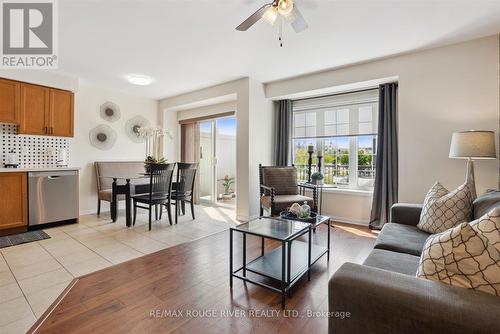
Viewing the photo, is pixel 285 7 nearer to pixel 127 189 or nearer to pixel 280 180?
pixel 280 180

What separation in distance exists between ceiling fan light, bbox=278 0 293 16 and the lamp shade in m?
2.17

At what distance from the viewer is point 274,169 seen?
13.4 ft

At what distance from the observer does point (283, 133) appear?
468 cm

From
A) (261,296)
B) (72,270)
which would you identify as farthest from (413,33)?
(72,270)

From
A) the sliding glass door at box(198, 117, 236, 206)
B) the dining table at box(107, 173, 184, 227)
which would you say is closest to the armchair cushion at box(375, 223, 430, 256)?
the dining table at box(107, 173, 184, 227)

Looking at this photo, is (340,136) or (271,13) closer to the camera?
(271,13)

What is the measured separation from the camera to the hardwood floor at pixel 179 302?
1.59 metres

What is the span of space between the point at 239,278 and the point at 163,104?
15.8ft

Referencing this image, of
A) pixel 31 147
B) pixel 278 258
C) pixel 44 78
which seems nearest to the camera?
pixel 278 258

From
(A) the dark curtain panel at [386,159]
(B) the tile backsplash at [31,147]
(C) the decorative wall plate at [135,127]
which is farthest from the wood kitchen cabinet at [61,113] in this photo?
(A) the dark curtain panel at [386,159]

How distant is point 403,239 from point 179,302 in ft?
5.87

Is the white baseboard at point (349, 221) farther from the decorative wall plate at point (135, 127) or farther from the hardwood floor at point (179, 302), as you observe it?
the decorative wall plate at point (135, 127)

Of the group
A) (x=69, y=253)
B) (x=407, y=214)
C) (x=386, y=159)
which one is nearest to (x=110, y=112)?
(x=69, y=253)

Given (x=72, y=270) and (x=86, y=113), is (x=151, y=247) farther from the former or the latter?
(x=86, y=113)
